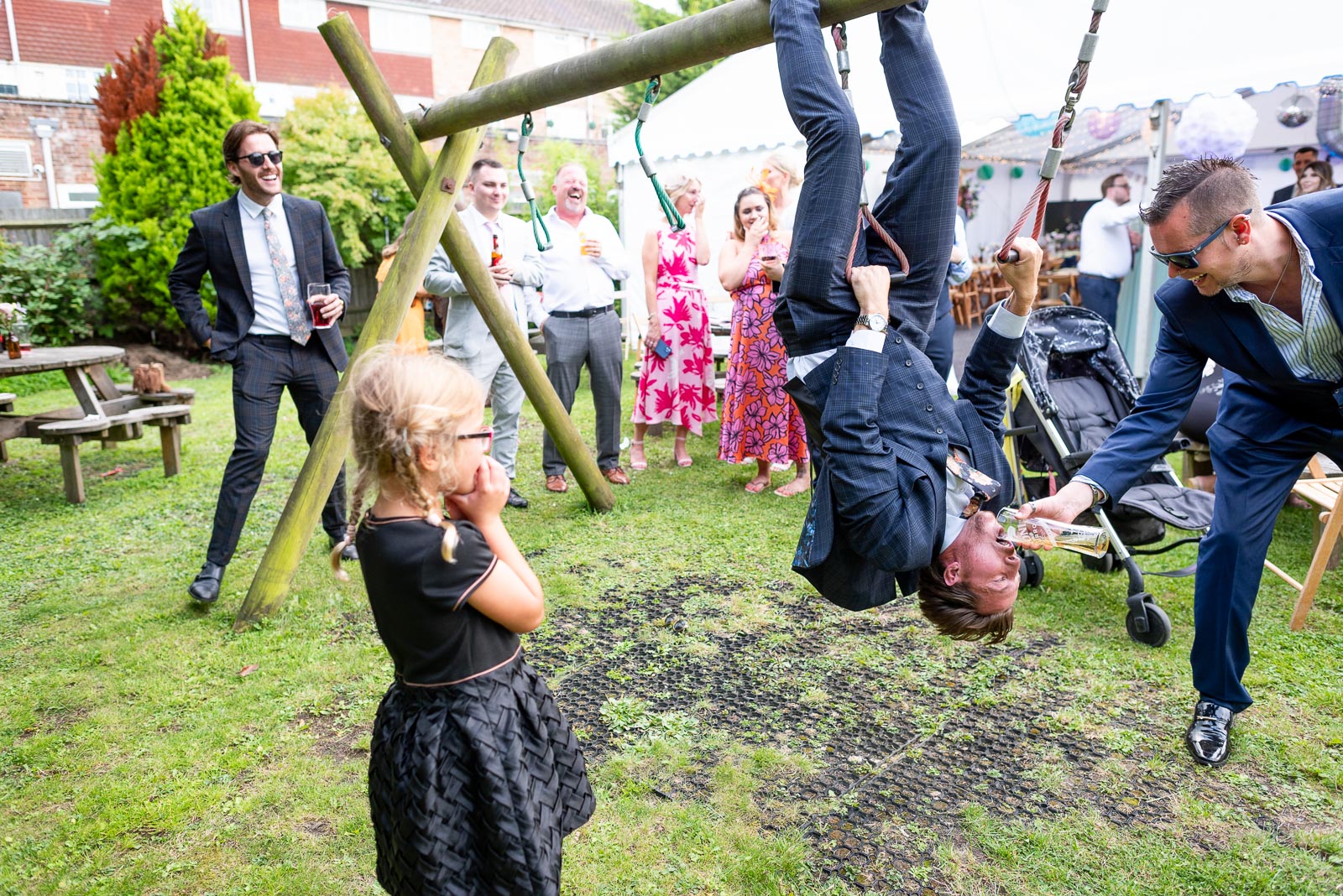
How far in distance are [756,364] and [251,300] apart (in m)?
3.09

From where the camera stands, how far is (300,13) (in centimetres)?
2288

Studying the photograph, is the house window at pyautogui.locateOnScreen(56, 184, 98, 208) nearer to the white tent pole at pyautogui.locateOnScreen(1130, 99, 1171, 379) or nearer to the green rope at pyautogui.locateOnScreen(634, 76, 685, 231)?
the white tent pole at pyautogui.locateOnScreen(1130, 99, 1171, 379)

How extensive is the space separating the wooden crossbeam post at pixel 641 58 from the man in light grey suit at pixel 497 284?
172 centimetres

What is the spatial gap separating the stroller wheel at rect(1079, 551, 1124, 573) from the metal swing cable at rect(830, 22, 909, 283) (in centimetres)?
280

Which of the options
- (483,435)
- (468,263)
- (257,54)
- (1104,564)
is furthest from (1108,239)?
(257,54)

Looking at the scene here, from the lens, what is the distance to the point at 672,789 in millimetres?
2932

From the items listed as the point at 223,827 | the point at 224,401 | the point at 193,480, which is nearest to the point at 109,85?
the point at 224,401

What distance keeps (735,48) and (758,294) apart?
130 inches

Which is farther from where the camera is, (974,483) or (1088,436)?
(1088,436)

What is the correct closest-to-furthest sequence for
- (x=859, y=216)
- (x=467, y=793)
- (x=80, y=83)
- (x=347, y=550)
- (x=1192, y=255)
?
1. (x=467, y=793)
2. (x=859, y=216)
3. (x=1192, y=255)
4. (x=347, y=550)
5. (x=80, y=83)

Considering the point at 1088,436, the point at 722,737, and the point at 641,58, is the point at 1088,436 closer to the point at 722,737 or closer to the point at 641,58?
the point at 722,737

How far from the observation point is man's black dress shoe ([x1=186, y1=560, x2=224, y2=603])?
429 cm

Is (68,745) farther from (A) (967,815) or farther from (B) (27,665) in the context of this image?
(A) (967,815)

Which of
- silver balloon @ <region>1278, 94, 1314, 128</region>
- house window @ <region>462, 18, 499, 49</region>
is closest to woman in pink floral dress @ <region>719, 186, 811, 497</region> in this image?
silver balloon @ <region>1278, 94, 1314, 128</region>
